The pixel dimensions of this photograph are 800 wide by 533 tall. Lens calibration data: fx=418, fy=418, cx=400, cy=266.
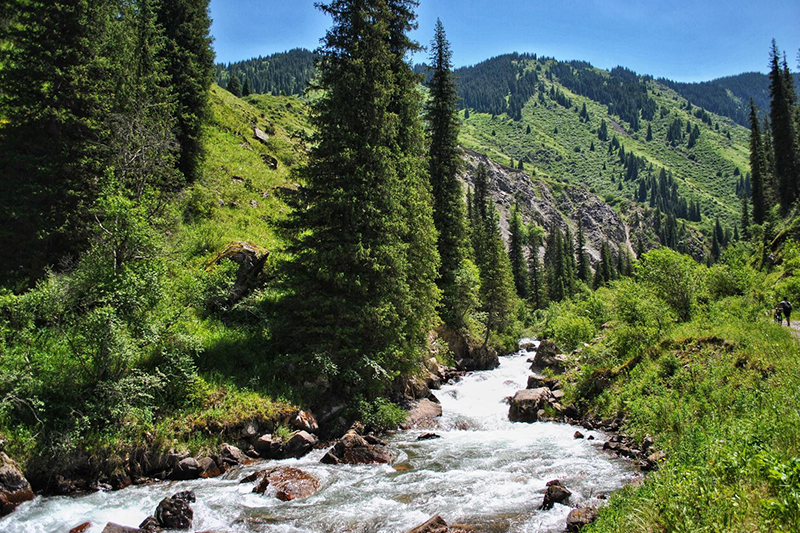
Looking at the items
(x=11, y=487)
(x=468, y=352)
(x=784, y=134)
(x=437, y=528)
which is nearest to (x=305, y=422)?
(x=11, y=487)

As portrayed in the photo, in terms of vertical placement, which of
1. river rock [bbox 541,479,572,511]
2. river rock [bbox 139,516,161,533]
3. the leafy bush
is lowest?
the leafy bush

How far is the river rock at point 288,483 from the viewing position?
10062mm

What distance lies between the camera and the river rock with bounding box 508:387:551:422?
715 inches

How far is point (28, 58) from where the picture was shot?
643 inches

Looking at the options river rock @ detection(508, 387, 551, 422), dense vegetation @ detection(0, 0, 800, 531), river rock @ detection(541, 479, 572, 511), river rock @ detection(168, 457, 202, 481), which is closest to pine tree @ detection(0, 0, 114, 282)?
dense vegetation @ detection(0, 0, 800, 531)

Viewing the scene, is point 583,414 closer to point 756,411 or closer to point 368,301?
point 756,411

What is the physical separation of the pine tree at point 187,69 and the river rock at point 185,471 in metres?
21.7

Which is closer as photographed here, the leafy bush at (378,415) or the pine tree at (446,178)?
the leafy bush at (378,415)

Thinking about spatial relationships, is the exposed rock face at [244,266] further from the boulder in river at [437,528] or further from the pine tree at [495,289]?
the pine tree at [495,289]

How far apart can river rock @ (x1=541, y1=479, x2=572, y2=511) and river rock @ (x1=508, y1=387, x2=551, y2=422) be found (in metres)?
9.18

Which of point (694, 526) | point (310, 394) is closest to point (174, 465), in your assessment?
point (310, 394)

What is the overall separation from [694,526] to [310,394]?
12480mm

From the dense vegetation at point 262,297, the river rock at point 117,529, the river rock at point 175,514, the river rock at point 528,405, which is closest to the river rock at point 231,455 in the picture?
the dense vegetation at point 262,297

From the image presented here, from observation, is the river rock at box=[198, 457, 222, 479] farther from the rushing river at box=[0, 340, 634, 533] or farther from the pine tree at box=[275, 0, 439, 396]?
the pine tree at box=[275, 0, 439, 396]
